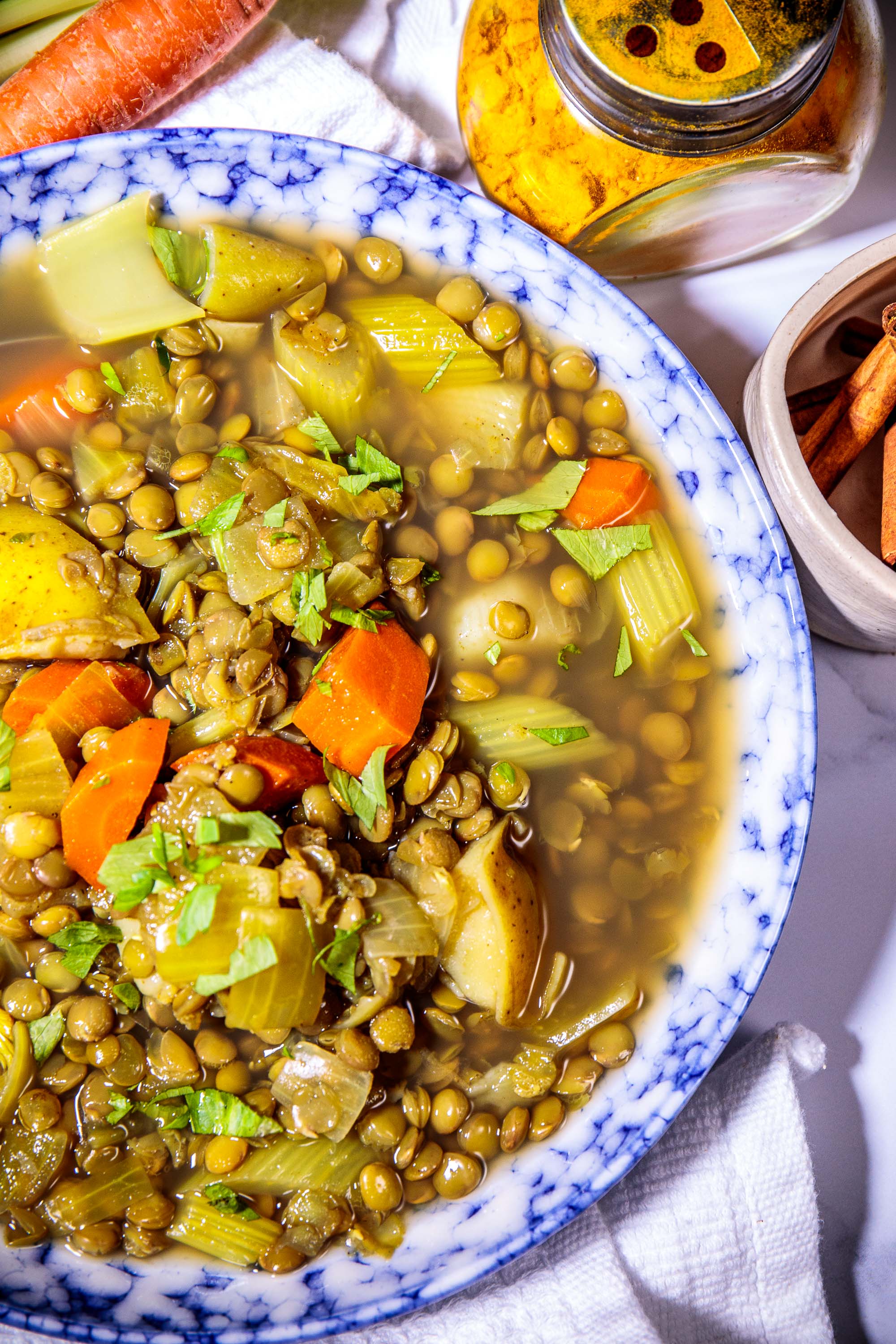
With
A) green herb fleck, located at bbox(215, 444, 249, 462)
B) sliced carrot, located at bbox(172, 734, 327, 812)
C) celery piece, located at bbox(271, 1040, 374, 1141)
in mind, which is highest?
green herb fleck, located at bbox(215, 444, 249, 462)

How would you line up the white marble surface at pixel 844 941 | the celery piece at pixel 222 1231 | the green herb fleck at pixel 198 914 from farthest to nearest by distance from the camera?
the white marble surface at pixel 844 941
the celery piece at pixel 222 1231
the green herb fleck at pixel 198 914

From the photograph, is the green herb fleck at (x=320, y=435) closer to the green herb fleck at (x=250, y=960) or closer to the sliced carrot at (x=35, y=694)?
the sliced carrot at (x=35, y=694)

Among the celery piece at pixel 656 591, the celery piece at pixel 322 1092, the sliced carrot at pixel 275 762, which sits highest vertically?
the celery piece at pixel 656 591

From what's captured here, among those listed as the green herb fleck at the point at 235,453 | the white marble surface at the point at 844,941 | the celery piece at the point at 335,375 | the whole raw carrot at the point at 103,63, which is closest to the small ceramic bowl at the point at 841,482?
the white marble surface at the point at 844,941

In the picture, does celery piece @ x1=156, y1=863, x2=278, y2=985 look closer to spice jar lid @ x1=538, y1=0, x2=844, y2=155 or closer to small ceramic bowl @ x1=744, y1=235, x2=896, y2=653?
small ceramic bowl @ x1=744, y1=235, x2=896, y2=653

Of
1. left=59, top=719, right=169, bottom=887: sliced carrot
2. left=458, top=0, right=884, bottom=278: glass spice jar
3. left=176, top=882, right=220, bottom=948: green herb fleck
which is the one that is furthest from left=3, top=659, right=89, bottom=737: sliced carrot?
left=458, top=0, right=884, bottom=278: glass spice jar

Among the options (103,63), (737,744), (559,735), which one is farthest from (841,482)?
(103,63)
